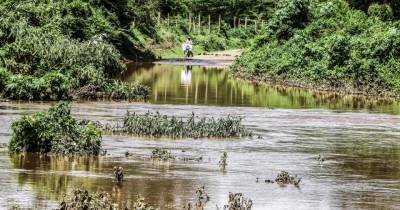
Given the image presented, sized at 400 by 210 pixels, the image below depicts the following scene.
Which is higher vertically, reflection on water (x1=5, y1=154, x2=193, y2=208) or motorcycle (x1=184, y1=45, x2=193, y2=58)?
motorcycle (x1=184, y1=45, x2=193, y2=58)

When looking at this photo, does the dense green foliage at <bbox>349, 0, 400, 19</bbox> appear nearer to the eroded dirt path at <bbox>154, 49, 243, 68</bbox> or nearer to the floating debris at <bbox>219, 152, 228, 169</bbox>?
the eroded dirt path at <bbox>154, 49, 243, 68</bbox>

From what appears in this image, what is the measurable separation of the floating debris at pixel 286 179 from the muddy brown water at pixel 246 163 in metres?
0.16

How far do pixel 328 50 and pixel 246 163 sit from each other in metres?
28.3

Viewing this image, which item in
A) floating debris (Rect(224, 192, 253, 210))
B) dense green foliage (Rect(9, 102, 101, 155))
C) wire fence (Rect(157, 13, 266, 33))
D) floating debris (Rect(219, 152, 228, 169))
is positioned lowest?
floating debris (Rect(224, 192, 253, 210))

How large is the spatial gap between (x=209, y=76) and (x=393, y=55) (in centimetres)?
1110

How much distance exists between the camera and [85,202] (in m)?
16.2

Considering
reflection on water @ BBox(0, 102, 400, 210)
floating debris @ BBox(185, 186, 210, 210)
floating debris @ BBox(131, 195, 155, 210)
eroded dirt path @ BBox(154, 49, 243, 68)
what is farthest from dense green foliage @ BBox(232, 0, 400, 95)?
floating debris @ BBox(131, 195, 155, 210)

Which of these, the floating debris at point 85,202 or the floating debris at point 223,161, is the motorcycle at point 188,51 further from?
the floating debris at point 85,202

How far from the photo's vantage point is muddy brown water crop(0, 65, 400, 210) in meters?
18.6

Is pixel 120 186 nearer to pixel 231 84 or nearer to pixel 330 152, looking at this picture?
pixel 330 152

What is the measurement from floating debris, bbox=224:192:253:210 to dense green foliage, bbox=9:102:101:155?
6.61 metres

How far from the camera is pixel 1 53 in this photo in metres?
37.7

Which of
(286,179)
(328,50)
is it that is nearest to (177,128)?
(286,179)

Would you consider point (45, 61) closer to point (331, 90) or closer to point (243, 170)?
point (331, 90)
